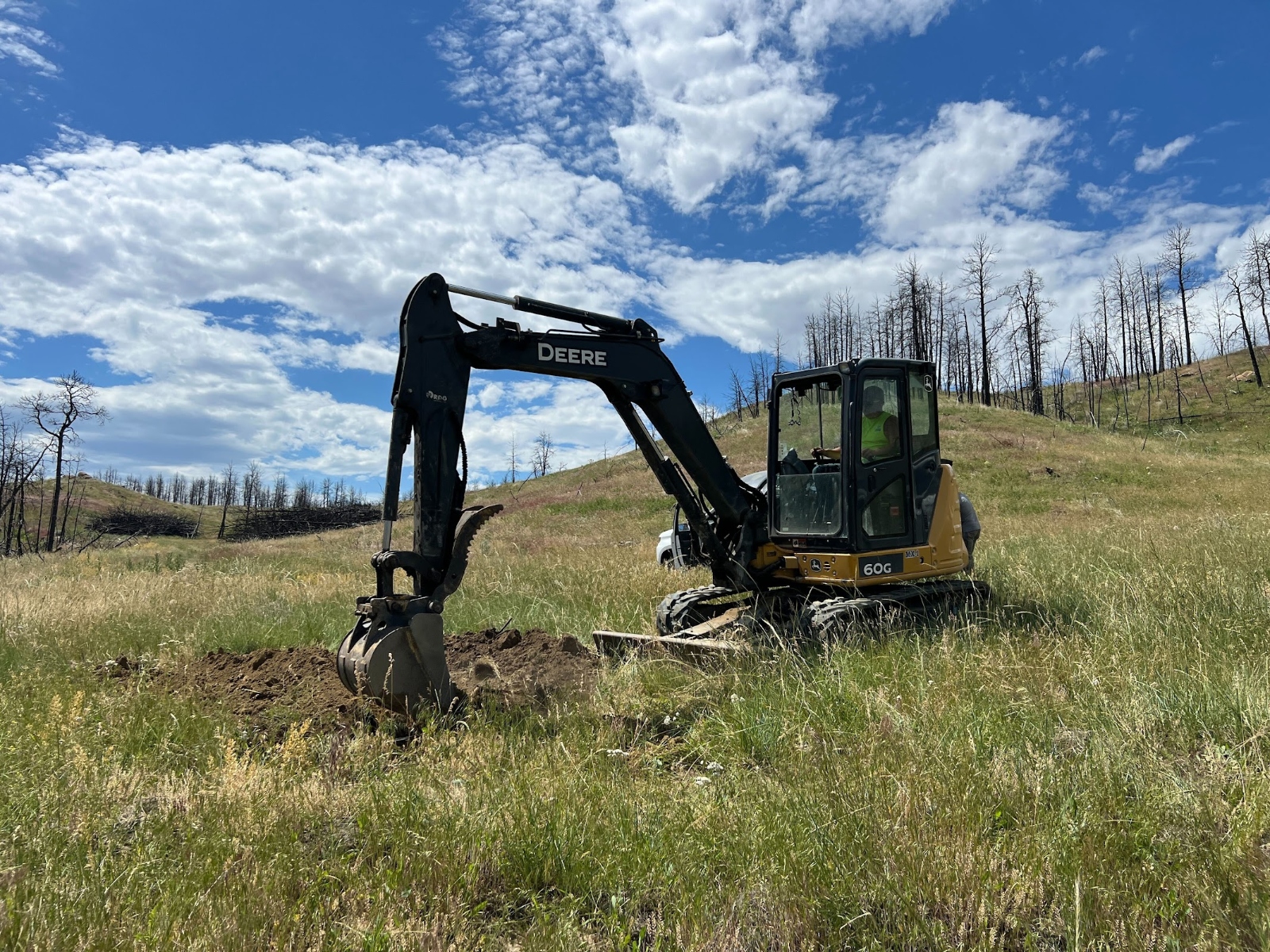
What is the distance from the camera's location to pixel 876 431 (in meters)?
7.64

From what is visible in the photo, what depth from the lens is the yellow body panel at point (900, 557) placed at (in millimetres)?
7324

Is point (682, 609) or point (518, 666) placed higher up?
point (682, 609)

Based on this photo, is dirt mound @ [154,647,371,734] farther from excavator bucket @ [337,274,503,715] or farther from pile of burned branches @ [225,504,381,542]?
pile of burned branches @ [225,504,381,542]

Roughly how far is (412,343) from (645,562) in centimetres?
870

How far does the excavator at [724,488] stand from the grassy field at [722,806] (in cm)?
71

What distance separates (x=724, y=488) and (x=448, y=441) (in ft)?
9.91

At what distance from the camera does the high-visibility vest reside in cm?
750

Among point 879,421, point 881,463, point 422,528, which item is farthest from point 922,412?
point 422,528

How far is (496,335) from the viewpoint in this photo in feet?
20.2

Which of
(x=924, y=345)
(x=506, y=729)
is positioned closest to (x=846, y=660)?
Answer: (x=506, y=729)

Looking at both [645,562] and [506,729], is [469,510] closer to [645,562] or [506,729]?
[506,729]

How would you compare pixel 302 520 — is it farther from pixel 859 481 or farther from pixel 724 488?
pixel 859 481

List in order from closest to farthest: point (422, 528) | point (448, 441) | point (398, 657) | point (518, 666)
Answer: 1. point (398, 657)
2. point (422, 528)
3. point (448, 441)
4. point (518, 666)

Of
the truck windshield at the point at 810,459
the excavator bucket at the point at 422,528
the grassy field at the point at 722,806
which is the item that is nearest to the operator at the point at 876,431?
the truck windshield at the point at 810,459
